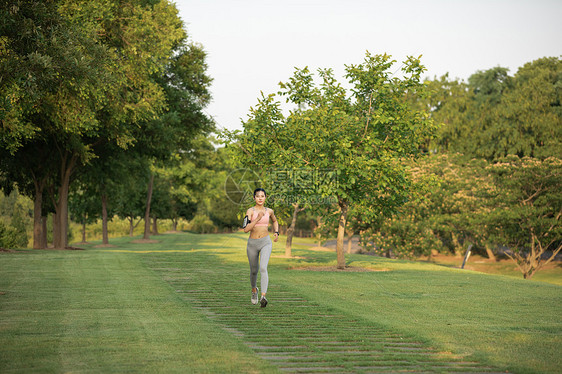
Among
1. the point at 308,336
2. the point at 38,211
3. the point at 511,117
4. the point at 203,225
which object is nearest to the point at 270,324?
the point at 308,336

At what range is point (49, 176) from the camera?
107ft

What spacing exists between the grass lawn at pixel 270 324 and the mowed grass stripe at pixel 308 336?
24 millimetres

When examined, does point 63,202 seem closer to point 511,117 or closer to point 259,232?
point 259,232

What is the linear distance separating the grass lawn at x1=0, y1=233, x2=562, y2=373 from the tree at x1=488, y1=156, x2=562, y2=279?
19.8 m

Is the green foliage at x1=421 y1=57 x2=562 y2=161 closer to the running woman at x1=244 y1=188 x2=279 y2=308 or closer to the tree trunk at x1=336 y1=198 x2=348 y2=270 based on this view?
the tree trunk at x1=336 y1=198 x2=348 y2=270

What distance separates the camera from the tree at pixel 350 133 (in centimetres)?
1995

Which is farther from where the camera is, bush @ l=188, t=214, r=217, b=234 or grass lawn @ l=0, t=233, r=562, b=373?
bush @ l=188, t=214, r=217, b=234

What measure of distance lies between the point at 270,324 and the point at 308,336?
1180 millimetres

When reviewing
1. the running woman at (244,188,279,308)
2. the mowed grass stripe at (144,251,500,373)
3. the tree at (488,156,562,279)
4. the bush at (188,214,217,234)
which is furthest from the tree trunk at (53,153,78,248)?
the bush at (188,214,217,234)

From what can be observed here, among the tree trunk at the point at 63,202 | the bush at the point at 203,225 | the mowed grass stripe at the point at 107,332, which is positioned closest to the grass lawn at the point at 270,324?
the mowed grass stripe at the point at 107,332

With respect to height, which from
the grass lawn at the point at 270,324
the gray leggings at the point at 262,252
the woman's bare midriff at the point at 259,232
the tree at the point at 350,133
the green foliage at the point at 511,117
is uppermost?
the green foliage at the point at 511,117

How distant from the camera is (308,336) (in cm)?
901

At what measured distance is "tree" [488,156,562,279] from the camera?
36.5 m

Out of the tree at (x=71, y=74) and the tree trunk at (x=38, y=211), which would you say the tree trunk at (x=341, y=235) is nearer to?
the tree at (x=71, y=74)
